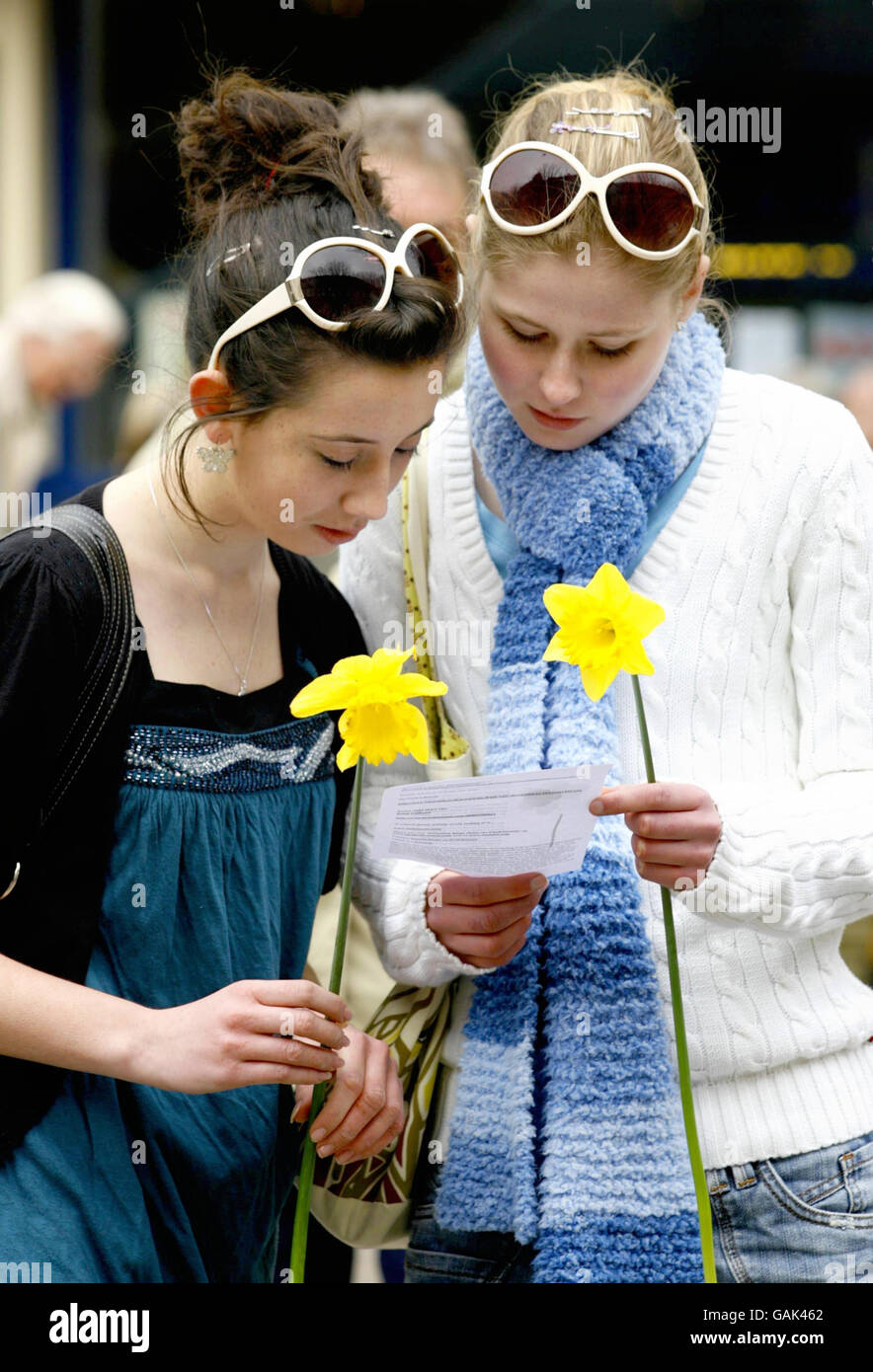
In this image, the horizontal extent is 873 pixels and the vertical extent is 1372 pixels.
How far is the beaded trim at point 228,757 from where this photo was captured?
5.05 feet

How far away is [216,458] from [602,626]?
53 centimetres

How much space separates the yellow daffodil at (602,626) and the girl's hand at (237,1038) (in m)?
0.43

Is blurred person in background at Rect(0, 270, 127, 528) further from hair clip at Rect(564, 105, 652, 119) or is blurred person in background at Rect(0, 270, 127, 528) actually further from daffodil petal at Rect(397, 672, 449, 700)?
daffodil petal at Rect(397, 672, 449, 700)

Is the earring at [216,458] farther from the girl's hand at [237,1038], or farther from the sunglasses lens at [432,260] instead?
the girl's hand at [237,1038]

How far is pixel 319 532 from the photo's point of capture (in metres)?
1.66

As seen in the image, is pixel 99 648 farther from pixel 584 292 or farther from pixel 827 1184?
pixel 827 1184

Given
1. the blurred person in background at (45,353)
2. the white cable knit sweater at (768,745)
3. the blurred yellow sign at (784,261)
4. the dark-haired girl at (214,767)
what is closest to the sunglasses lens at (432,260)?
the dark-haired girl at (214,767)

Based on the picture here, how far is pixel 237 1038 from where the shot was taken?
55.9 inches

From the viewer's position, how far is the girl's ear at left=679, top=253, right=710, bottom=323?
68.5 inches

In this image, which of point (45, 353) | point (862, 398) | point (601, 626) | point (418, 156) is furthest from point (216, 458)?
point (45, 353)

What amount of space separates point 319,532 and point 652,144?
61 cm

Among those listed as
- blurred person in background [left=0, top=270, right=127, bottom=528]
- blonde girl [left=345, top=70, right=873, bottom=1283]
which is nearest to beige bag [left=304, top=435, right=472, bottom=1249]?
blonde girl [left=345, top=70, right=873, bottom=1283]
